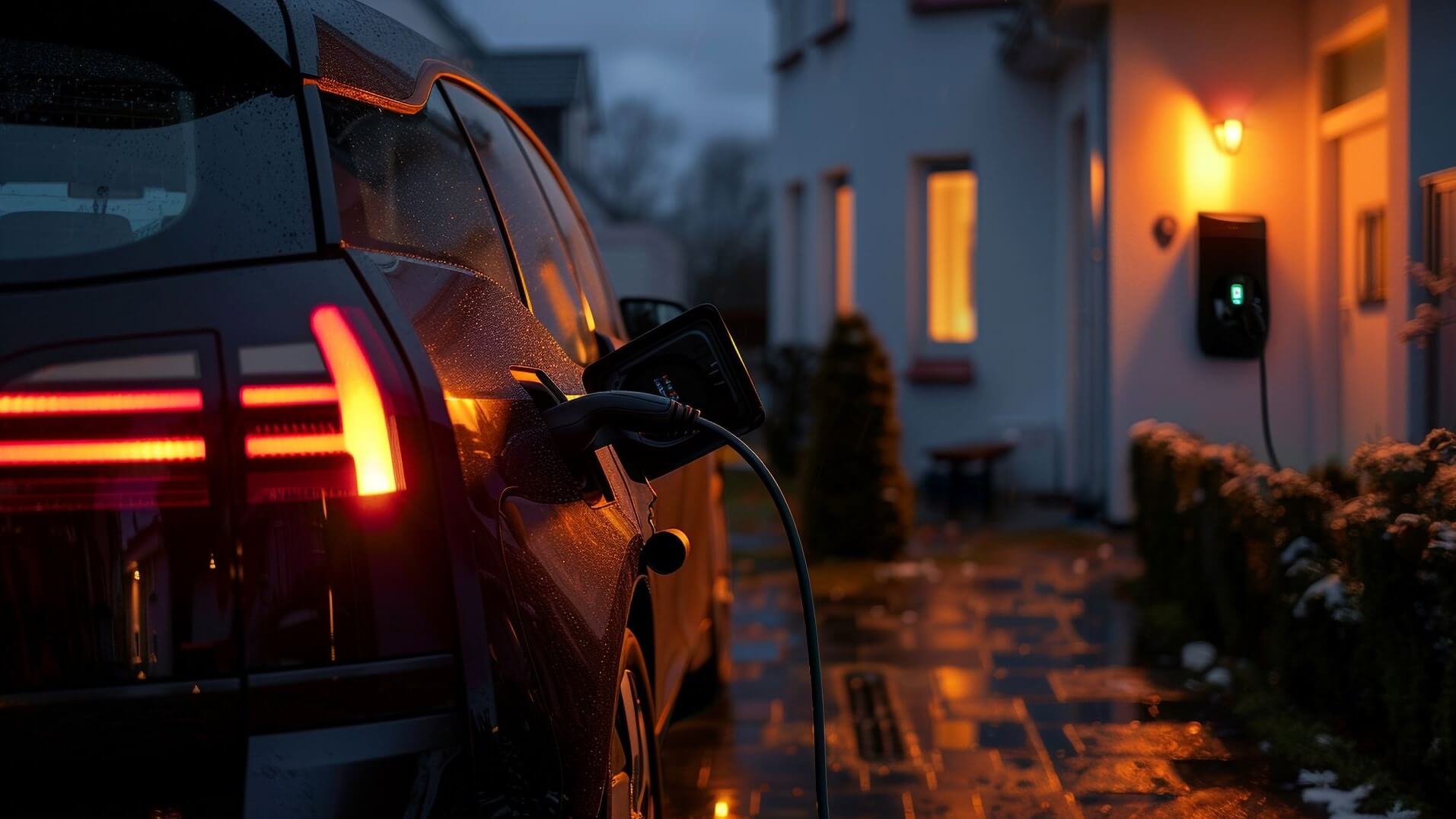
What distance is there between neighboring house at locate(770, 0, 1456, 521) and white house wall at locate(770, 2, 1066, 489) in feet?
0.07

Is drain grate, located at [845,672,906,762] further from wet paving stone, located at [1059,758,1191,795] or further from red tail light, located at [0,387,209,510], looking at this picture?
red tail light, located at [0,387,209,510]

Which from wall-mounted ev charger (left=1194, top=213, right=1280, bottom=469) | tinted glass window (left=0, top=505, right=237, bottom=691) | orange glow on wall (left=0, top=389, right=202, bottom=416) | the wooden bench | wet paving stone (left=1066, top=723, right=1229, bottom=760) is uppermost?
wall-mounted ev charger (left=1194, top=213, right=1280, bottom=469)

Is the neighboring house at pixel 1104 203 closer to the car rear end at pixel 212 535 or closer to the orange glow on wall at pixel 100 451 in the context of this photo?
the car rear end at pixel 212 535

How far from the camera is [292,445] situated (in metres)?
1.86

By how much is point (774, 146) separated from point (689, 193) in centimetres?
3774

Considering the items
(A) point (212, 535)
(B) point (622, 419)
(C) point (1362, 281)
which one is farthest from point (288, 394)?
(C) point (1362, 281)

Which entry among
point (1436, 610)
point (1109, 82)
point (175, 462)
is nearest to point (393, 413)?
point (175, 462)

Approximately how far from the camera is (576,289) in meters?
3.68

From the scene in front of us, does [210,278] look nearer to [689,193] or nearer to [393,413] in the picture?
[393,413]

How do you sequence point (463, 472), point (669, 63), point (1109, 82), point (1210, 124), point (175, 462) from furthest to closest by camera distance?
1. point (669, 63)
2. point (1109, 82)
3. point (1210, 124)
4. point (463, 472)
5. point (175, 462)

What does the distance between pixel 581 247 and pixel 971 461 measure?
27.6ft

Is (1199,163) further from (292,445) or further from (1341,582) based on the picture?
(292,445)

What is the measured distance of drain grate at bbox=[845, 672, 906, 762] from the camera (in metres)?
4.88

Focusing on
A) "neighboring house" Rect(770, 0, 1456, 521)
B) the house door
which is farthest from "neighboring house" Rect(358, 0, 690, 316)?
the house door
